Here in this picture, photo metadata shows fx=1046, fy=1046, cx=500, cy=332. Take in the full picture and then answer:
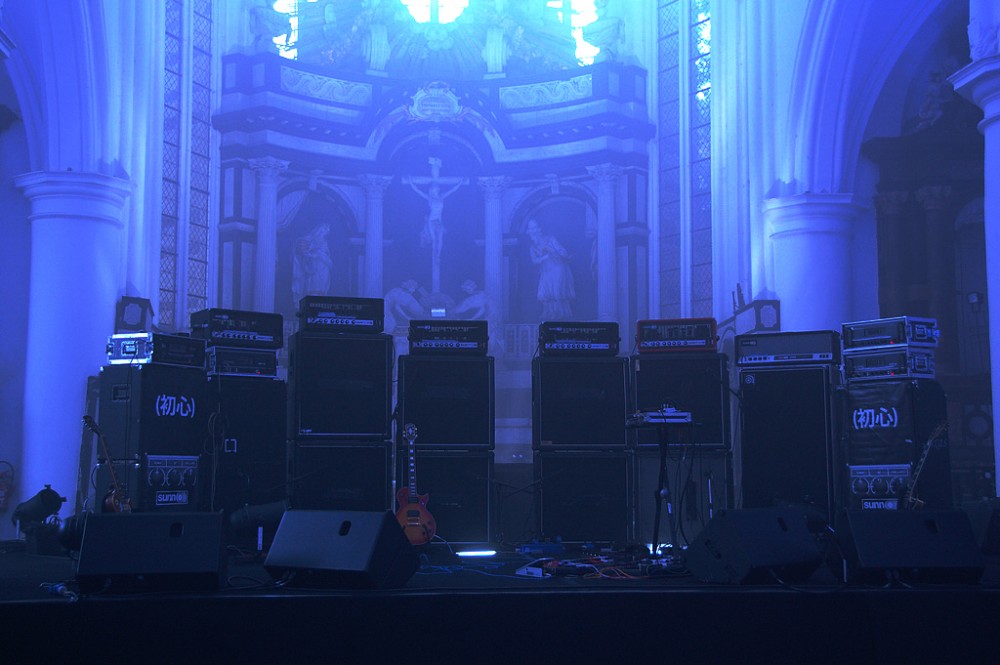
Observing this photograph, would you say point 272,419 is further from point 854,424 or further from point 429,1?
point 429,1

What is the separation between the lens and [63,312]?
26.6 ft

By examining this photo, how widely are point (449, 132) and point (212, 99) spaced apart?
2.87m

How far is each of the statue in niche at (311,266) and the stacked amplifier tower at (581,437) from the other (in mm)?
6538

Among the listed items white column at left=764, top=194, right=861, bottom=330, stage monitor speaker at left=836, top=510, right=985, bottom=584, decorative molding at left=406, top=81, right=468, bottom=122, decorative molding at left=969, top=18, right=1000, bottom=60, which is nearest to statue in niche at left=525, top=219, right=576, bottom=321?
decorative molding at left=406, top=81, right=468, bottom=122

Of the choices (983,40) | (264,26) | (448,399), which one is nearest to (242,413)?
(448,399)

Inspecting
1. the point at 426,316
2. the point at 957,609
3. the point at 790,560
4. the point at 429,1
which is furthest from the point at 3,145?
the point at 957,609

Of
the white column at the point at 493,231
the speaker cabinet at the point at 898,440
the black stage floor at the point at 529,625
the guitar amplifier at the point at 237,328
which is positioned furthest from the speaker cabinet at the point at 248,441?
the white column at the point at 493,231

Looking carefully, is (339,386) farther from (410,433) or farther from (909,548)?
(909,548)

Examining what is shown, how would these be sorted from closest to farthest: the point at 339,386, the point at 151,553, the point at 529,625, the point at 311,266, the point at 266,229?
1. the point at 529,625
2. the point at 151,553
3. the point at 339,386
4. the point at 266,229
5. the point at 311,266

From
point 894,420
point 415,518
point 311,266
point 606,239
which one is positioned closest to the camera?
point 415,518

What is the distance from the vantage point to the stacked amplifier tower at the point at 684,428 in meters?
6.27

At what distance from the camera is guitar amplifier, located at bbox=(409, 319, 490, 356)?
644 cm

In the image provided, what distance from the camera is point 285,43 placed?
13422 millimetres

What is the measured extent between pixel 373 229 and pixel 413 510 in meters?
7.54
